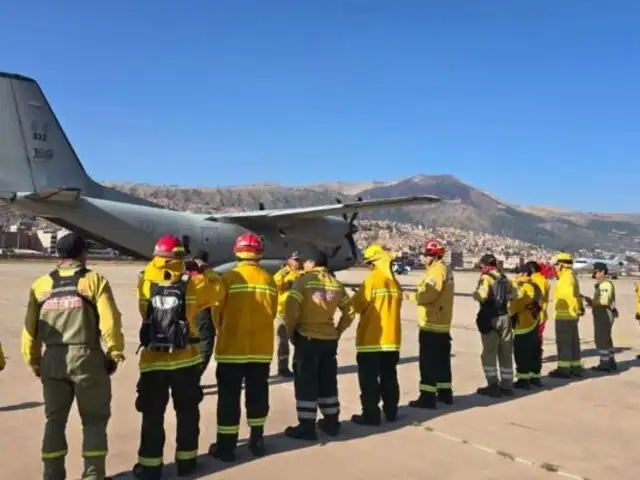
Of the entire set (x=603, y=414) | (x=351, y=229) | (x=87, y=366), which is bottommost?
(x=603, y=414)

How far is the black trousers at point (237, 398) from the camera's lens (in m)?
5.86

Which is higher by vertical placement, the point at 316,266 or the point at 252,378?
the point at 316,266

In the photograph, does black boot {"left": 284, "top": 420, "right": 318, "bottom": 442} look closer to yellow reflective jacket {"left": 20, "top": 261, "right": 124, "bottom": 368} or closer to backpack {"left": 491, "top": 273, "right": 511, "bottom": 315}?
yellow reflective jacket {"left": 20, "top": 261, "right": 124, "bottom": 368}

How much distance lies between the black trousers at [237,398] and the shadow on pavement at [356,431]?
217mm

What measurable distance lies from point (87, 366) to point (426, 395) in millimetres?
4639

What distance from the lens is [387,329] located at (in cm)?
727

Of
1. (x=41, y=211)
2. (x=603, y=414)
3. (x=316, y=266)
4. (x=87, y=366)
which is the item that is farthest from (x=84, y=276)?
(x=41, y=211)

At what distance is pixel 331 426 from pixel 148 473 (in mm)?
2188

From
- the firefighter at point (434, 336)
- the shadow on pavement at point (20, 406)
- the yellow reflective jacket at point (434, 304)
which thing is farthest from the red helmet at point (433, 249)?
the shadow on pavement at point (20, 406)

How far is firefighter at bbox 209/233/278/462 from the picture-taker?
6.00 meters

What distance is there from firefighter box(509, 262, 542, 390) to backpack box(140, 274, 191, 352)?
5746 millimetres

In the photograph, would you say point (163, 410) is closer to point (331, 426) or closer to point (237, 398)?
point (237, 398)

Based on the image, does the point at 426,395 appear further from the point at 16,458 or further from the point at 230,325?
the point at 16,458

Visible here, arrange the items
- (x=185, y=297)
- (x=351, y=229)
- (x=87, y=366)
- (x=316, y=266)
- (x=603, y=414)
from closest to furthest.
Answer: (x=87, y=366)
(x=185, y=297)
(x=316, y=266)
(x=603, y=414)
(x=351, y=229)
